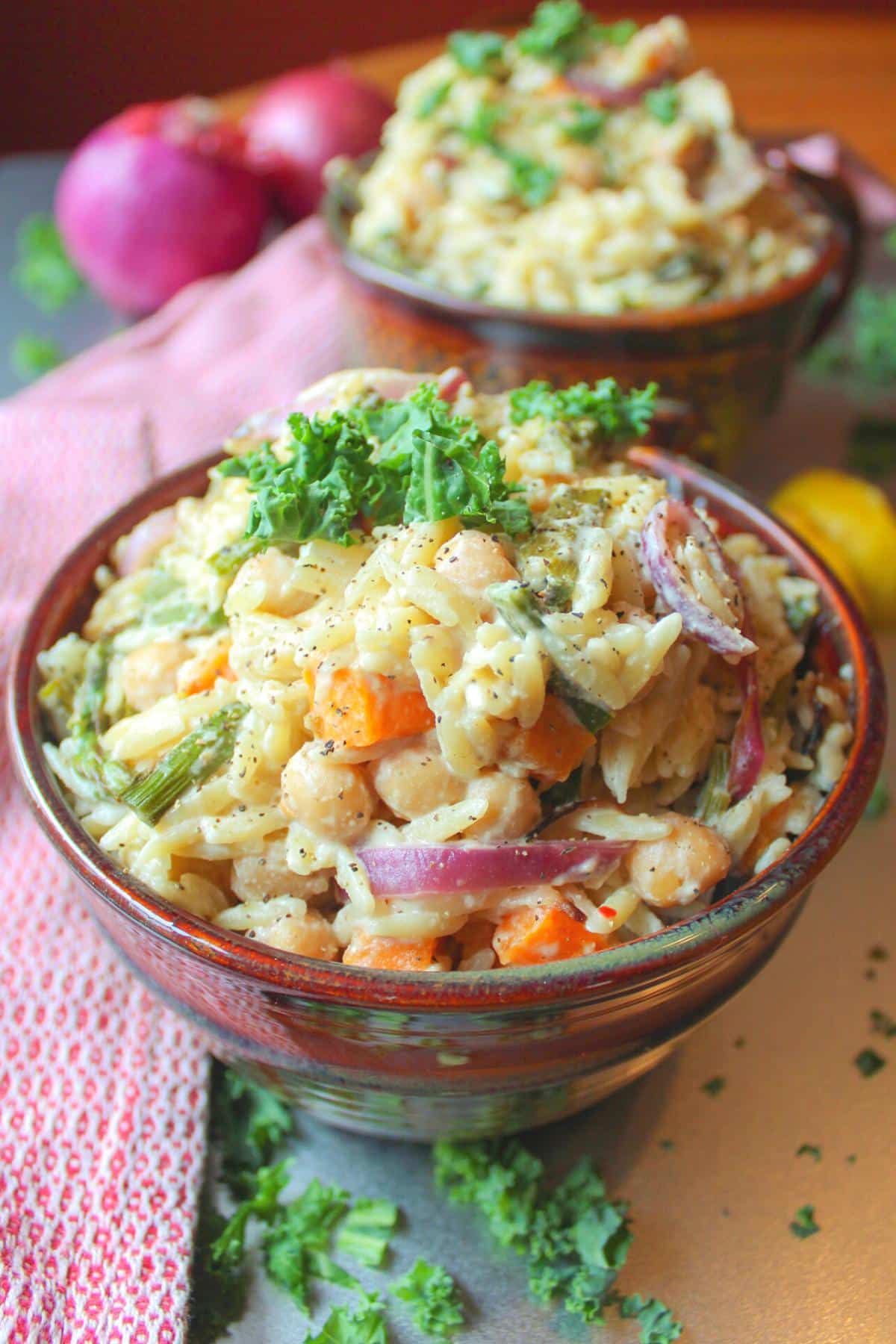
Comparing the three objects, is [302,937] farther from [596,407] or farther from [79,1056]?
[596,407]

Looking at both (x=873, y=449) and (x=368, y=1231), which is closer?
(x=368, y=1231)

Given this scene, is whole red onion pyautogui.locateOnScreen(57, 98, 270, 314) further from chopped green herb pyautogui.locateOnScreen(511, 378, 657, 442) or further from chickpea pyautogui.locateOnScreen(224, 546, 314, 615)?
chickpea pyautogui.locateOnScreen(224, 546, 314, 615)

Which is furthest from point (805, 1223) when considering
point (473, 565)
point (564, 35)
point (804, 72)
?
point (804, 72)

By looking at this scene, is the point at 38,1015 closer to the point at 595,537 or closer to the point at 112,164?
the point at 595,537

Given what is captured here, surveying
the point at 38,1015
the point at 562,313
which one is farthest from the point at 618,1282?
the point at 562,313

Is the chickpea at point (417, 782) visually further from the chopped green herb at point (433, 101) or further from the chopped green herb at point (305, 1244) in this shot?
the chopped green herb at point (433, 101)
